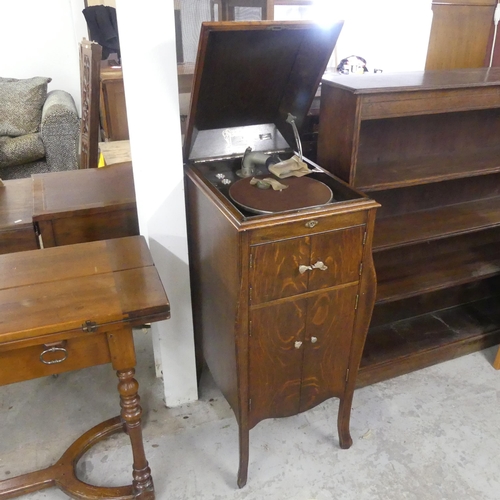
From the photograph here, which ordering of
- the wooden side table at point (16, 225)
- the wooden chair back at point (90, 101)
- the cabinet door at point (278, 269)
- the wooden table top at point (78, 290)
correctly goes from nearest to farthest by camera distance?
the wooden table top at point (78, 290) < the cabinet door at point (278, 269) < the wooden side table at point (16, 225) < the wooden chair back at point (90, 101)

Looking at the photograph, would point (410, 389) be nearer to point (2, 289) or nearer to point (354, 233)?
point (354, 233)

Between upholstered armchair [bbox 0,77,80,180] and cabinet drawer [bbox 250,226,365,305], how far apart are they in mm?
2497

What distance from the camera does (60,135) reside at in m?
3.27

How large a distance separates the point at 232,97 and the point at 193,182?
0.30 meters

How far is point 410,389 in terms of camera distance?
188 cm

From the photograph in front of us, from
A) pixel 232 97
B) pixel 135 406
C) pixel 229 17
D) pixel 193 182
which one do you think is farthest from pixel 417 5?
pixel 135 406

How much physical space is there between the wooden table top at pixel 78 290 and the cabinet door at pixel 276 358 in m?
0.29

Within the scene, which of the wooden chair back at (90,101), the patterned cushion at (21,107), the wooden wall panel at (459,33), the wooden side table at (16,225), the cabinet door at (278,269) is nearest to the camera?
the cabinet door at (278,269)

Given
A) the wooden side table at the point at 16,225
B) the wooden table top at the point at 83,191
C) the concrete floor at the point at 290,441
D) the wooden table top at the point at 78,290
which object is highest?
the wooden table top at the point at 83,191

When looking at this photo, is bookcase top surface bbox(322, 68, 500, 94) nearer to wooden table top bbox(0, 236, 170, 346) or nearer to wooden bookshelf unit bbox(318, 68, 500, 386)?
wooden bookshelf unit bbox(318, 68, 500, 386)

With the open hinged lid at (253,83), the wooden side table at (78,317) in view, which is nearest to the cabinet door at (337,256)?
the wooden side table at (78,317)

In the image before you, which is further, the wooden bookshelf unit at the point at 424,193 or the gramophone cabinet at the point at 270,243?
the wooden bookshelf unit at the point at 424,193

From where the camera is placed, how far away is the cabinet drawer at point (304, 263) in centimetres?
119

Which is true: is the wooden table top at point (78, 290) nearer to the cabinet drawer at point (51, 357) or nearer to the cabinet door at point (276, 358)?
the cabinet drawer at point (51, 357)
